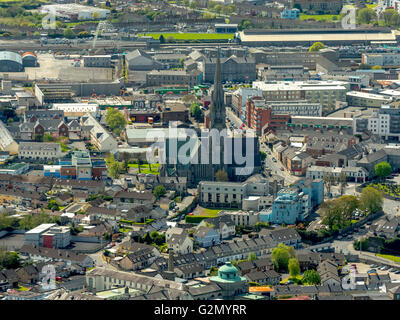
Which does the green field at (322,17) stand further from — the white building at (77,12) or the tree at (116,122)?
the tree at (116,122)

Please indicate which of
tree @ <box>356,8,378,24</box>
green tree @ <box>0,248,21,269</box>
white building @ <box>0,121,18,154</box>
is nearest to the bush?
green tree @ <box>0,248,21,269</box>

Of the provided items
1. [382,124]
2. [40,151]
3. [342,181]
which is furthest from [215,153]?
[382,124]

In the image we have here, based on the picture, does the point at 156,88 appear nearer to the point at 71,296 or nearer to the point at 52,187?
the point at 52,187

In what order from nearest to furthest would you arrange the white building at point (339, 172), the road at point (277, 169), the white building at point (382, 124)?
the road at point (277, 169)
the white building at point (339, 172)
the white building at point (382, 124)

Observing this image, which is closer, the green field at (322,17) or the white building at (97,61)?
the white building at (97,61)

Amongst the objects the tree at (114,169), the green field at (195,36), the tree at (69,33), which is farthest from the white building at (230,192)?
the tree at (69,33)

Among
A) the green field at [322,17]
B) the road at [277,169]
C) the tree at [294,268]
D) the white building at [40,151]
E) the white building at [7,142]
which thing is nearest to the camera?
the tree at [294,268]

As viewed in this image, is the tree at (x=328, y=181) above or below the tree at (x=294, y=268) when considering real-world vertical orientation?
above

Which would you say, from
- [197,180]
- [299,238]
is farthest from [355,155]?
[299,238]

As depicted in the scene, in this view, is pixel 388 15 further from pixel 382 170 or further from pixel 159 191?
pixel 159 191
